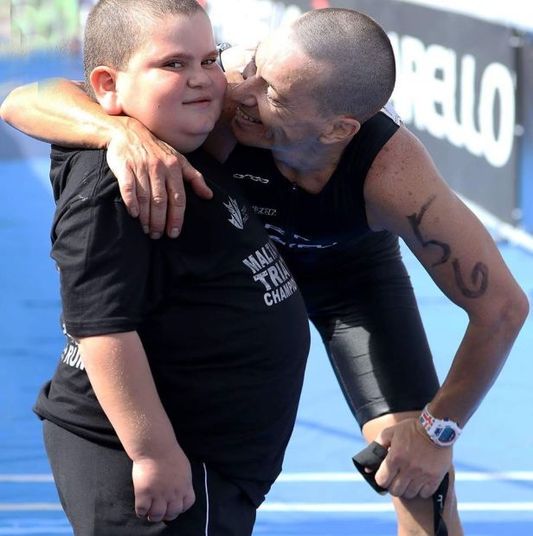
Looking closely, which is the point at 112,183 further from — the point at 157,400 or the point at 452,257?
the point at 452,257

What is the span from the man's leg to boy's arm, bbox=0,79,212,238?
1119 millimetres

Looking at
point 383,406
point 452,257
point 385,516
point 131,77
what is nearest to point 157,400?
point 131,77

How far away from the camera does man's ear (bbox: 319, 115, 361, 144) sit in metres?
2.89

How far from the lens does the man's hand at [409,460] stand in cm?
307

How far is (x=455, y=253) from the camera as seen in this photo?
2957mm

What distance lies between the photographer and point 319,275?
3549mm

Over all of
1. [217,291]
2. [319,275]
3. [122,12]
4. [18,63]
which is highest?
[122,12]

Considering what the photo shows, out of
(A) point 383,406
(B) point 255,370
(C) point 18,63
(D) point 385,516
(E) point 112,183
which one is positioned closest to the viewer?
(E) point 112,183

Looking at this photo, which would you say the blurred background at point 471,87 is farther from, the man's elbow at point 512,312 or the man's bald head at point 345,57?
the man's elbow at point 512,312

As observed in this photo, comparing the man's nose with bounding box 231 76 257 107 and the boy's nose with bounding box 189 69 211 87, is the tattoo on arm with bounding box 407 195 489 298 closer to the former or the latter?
the man's nose with bounding box 231 76 257 107

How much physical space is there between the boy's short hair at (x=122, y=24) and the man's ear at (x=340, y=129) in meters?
0.44

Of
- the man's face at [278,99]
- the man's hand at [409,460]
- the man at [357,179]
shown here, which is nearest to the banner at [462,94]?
the man at [357,179]

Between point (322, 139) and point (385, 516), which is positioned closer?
point (322, 139)

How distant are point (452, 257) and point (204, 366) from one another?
0.72 metres
